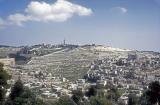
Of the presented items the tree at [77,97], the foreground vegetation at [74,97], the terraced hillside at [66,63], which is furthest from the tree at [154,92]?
the terraced hillside at [66,63]

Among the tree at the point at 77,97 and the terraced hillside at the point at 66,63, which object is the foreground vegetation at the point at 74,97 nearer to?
the tree at the point at 77,97

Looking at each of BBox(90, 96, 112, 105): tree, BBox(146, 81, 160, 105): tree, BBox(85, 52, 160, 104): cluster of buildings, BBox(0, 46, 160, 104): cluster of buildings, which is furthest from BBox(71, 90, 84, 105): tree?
BBox(85, 52, 160, 104): cluster of buildings

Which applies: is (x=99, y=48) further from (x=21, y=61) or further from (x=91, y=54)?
(x=21, y=61)

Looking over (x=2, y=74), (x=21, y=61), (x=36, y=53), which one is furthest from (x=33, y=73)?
(x=2, y=74)

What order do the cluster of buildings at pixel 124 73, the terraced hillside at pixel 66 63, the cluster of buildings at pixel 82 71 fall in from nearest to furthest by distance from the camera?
the cluster of buildings at pixel 82 71
the cluster of buildings at pixel 124 73
the terraced hillside at pixel 66 63

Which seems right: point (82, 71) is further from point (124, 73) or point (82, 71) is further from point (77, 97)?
point (77, 97)

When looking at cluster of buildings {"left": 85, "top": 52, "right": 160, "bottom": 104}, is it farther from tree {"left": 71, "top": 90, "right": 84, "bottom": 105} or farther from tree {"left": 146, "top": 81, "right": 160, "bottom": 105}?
tree {"left": 146, "top": 81, "right": 160, "bottom": 105}

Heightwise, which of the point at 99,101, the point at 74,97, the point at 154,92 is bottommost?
the point at 74,97

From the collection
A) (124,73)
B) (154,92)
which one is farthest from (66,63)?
(154,92)

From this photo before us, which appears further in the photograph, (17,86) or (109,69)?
(109,69)
